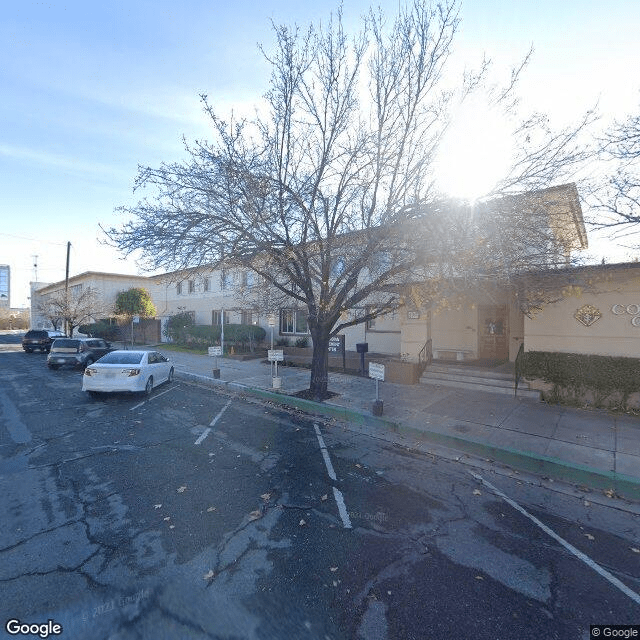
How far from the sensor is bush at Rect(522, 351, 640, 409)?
26.5ft

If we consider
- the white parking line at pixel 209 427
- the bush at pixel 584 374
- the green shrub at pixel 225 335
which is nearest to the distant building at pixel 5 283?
the green shrub at pixel 225 335

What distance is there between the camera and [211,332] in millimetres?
22250

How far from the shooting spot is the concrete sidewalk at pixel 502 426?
5367 millimetres

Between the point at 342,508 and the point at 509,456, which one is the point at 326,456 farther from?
the point at 509,456

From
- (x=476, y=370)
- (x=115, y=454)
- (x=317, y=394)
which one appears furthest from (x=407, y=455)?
(x=476, y=370)

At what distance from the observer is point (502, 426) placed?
721 cm

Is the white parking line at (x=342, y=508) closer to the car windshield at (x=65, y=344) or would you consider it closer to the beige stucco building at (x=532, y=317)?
the beige stucco building at (x=532, y=317)

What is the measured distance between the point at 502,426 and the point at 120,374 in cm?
994

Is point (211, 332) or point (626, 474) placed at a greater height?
point (211, 332)

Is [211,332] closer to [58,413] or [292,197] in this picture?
[58,413]

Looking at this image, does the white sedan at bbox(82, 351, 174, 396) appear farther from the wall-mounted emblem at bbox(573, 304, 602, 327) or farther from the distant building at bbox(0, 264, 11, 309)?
the distant building at bbox(0, 264, 11, 309)

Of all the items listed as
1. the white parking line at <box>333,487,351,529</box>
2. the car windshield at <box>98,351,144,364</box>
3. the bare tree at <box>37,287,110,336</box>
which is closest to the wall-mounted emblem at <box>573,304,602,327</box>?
the white parking line at <box>333,487,351,529</box>

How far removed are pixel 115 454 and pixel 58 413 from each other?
3.86 m

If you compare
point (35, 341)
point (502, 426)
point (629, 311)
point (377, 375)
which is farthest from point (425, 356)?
point (35, 341)
